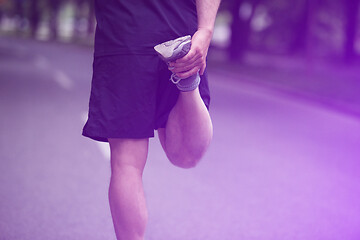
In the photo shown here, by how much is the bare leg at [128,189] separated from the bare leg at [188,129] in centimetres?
15

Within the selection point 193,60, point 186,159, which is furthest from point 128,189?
point 193,60

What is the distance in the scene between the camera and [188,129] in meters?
2.23

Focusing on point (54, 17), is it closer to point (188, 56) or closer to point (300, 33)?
point (300, 33)

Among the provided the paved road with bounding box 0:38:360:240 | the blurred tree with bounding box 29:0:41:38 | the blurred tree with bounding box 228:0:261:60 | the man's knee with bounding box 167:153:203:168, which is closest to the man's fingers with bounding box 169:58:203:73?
the man's knee with bounding box 167:153:203:168

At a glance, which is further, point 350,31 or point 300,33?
point 300,33

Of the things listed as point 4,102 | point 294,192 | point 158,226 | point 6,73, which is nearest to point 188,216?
point 158,226

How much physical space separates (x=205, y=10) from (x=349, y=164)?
4.05 metres

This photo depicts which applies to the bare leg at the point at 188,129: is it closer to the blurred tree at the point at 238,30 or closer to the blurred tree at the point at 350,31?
the blurred tree at the point at 238,30

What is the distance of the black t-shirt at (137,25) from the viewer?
6.80ft

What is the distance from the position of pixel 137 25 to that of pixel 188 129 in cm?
44

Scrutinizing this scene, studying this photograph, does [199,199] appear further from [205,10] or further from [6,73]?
[6,73]

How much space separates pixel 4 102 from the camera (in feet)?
31.3

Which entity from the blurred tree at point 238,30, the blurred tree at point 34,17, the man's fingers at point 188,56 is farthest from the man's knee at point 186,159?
the blurred tree at point 34,17

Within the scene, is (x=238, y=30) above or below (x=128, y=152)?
below
